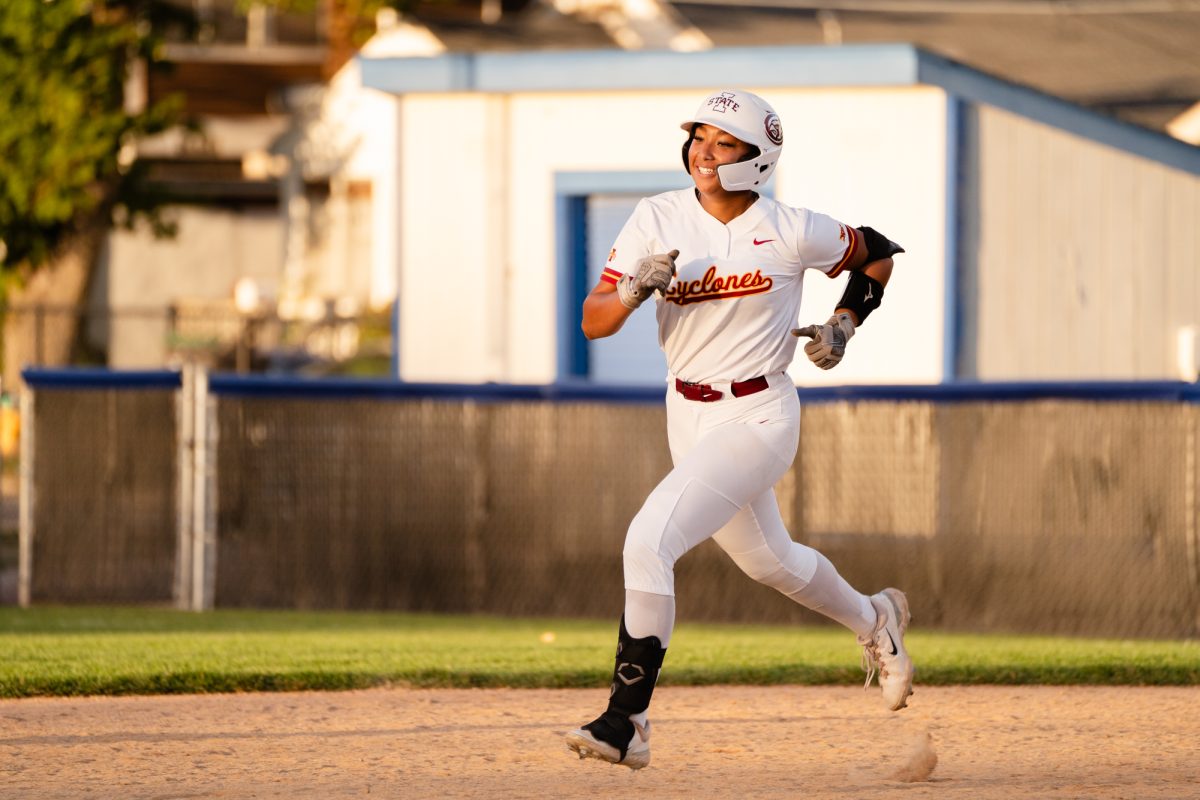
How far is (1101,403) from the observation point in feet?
36.6

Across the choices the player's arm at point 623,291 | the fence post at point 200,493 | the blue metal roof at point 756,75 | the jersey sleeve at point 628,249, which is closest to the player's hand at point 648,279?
the player's arm at point 623,291

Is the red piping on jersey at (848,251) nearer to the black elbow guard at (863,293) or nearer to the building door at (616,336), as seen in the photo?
the black elbow guard at (863,293)

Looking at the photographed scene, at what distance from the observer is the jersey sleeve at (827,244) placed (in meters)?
6.48

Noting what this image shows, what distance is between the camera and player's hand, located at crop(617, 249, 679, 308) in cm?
596

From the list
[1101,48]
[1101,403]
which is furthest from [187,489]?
[1101,48]

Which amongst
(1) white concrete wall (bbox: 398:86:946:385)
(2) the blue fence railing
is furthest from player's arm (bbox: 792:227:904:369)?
(1) white concrete wall (bbox: 398:86:946:385)

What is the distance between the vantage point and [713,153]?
6379mm

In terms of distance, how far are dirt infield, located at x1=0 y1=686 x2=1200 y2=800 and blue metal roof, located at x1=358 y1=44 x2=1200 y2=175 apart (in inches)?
264

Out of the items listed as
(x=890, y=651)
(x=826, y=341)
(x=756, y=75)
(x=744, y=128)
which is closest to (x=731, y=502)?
(x=826, y=341)

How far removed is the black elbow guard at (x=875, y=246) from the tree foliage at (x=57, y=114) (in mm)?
17113

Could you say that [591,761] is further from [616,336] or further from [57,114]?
[57,114]

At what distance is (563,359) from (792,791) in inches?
359

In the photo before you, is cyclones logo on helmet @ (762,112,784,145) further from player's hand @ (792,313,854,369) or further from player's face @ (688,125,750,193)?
player's hand @ (792,313,854,369)

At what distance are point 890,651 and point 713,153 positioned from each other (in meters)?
1.97
